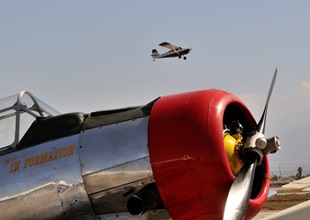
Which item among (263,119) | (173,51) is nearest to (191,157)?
(263,119)

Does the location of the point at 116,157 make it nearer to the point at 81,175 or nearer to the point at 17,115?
the point at 81,175

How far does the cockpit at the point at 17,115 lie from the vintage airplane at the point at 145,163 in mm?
133

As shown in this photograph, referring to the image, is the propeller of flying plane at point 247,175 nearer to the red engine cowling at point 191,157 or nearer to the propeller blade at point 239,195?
the propeller blade at point 239,195

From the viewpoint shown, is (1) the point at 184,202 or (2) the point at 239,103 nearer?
(1) the point at 184,202

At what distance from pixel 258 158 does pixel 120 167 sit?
5.12 ft

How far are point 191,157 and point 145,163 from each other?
54 centimetres

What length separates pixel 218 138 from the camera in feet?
18.6

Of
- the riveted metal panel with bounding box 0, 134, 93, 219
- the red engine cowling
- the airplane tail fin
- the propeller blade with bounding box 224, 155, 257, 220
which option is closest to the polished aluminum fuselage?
the riveted metal panel with bounding box 0, 134, 93, 219

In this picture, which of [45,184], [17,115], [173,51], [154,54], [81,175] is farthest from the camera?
[154,54]

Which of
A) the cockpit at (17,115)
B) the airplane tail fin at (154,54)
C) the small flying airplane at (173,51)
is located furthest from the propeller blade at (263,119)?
the airplane tail fin at (154,54)

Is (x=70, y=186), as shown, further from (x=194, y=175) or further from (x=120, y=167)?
(x=194, y=175)

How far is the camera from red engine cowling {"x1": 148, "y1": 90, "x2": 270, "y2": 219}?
18.5ft

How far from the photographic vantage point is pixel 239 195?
5637 millimetres

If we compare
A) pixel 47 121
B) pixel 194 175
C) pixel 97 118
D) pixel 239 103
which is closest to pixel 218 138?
pixel 194 175
